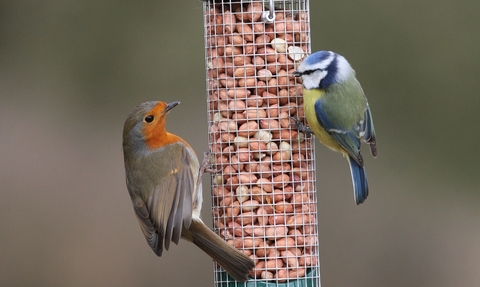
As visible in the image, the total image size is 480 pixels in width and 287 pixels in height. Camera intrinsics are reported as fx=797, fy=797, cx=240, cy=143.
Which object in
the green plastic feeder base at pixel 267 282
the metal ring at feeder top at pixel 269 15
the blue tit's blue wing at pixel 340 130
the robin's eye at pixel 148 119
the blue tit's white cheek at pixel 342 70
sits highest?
the metal ring at feeder top at pixel 269 15

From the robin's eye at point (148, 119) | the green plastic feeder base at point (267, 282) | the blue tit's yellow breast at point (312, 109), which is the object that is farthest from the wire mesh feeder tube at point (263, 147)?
the robin's eye at point (148, 119)

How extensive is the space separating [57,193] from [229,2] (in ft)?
15.4

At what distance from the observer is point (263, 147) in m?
5.16

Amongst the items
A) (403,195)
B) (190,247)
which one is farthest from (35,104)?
(403,195)

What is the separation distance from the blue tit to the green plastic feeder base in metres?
0.60

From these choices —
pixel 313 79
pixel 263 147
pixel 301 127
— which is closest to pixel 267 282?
pixel 263 147

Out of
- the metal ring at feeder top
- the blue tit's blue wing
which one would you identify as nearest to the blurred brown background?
the blue tit's blue wing

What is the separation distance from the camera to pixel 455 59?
979 cm

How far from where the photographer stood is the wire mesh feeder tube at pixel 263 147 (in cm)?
512

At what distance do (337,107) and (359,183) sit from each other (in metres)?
0.54

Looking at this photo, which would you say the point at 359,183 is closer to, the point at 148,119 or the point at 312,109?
the point at 312,109

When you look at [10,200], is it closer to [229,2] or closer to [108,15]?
[108,15]

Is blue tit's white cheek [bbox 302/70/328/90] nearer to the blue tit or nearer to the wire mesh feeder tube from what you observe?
the blue tit

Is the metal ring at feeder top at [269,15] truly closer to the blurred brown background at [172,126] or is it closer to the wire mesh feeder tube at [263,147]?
the wire mesh feeder tube at [263,147]
